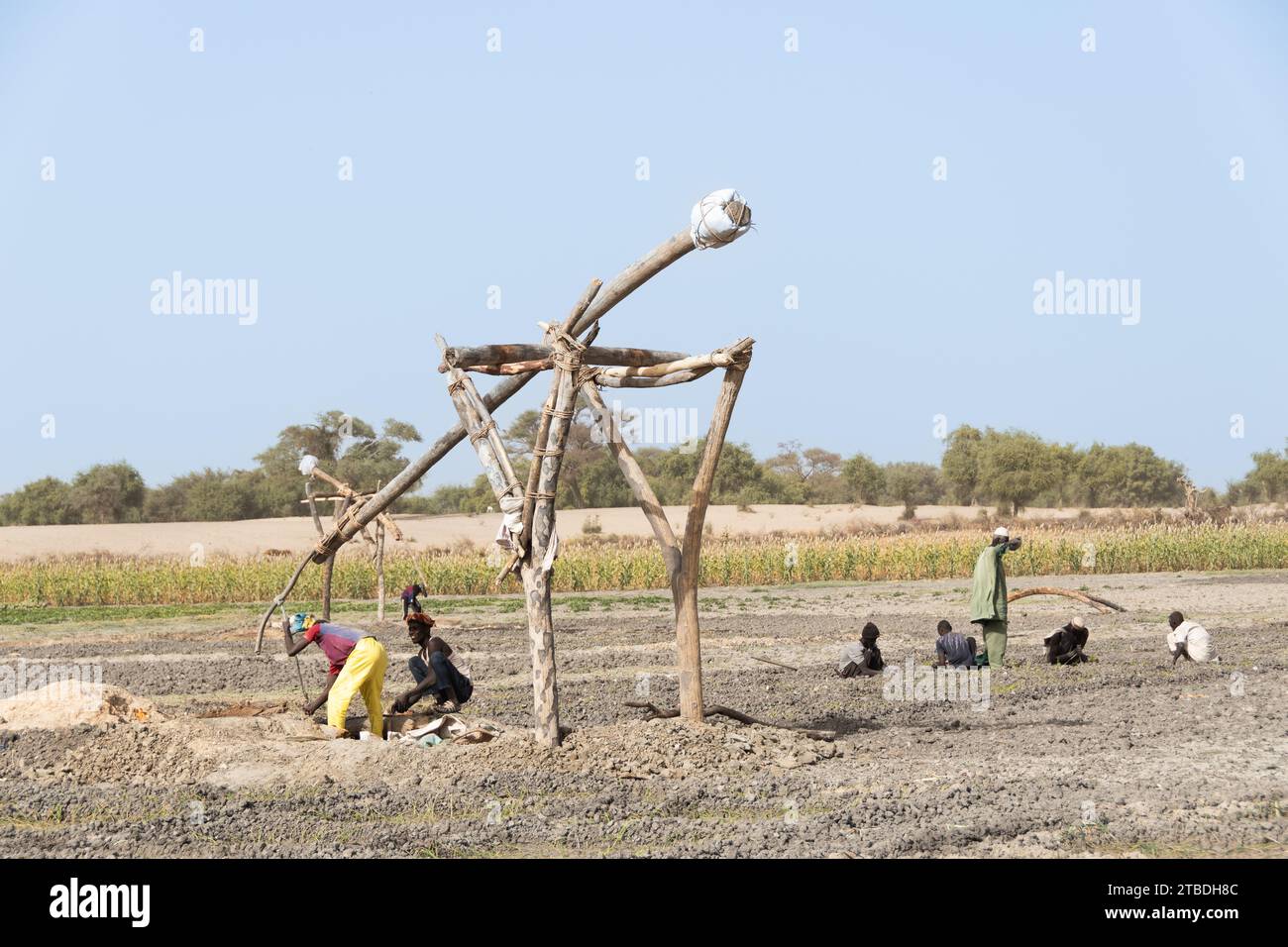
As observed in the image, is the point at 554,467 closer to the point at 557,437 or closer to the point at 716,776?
the point at 557,437

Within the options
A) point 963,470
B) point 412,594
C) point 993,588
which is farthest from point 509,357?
point 963,470

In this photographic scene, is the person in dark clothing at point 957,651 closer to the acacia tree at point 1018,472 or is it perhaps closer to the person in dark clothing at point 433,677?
the person in dark clothing at point 433,677

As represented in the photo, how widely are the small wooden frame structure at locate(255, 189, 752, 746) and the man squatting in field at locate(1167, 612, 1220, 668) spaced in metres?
6.68

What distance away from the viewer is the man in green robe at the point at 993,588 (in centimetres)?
1313

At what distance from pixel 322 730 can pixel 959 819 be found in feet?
15.2

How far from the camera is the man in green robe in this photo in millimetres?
13133

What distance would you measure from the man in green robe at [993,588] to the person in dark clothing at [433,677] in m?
4.91

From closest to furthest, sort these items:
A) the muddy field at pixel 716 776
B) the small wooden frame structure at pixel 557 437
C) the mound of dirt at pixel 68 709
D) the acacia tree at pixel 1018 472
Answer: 1. the muddy field at pixel 716 776
2. the small wooden frame structure at pixel 557 437
3. the mound of dirt at pixel 68 709
4. the acacia tree at pixel 1018 472

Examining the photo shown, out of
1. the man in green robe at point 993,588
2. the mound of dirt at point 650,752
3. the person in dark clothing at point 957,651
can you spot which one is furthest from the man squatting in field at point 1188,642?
the mound of dirt at point 650,752

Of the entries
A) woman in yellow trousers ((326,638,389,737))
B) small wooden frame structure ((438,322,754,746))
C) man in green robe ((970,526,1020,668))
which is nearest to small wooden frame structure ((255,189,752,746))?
small wooden frame structure ((438,322,754,746))

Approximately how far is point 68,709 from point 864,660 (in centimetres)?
731

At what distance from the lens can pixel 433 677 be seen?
35.6 feet

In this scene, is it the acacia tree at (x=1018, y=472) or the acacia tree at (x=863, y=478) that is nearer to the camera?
the acacia tree at (x=1018, y=472)
